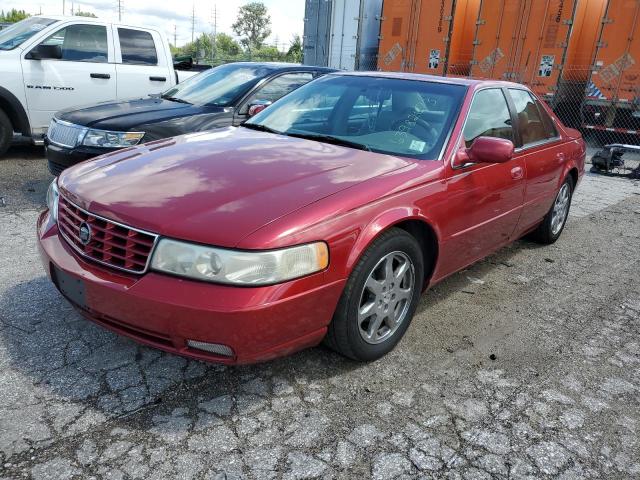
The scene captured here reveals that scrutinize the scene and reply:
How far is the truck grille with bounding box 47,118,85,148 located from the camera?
5.10 meters

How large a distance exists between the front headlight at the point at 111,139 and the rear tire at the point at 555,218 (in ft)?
12.8

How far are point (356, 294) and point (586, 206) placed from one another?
5.54m

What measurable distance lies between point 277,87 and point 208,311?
4418 mm

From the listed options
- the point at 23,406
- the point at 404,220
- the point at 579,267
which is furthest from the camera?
the point at 579,267

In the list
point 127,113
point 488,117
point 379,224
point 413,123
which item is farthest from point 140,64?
point 379,224

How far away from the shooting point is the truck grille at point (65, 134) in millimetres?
5098

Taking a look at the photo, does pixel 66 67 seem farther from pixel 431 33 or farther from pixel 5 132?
pixel 431 33

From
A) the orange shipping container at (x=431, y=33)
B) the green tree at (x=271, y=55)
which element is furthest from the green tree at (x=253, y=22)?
the orange shipping container at (x=431, y=33)

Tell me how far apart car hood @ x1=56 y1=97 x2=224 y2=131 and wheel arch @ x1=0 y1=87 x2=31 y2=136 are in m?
1.57

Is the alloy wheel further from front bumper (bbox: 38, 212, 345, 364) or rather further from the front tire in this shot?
front bumper (bbox: 38, 212, 345, 364)

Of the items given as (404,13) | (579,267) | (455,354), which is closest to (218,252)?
(455,354)

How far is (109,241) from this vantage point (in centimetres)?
238

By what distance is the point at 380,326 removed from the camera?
2895 millimetres

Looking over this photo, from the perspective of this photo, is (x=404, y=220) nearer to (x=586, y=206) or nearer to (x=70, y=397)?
(x=70, y=397)
